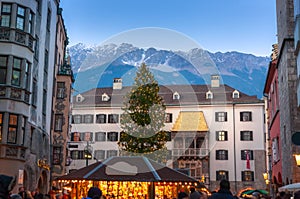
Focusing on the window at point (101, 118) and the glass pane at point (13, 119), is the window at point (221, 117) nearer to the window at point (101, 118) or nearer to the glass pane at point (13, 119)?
the window at point (101, 118)

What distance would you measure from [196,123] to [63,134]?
28850 millimetres

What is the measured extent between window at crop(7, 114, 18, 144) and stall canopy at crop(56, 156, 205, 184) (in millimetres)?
6580

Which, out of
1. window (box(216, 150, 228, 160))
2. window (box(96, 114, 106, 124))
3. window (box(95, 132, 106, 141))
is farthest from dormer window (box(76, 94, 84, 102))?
window (box(216, 150, 228, 160))

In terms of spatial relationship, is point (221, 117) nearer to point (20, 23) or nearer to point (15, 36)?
point (20, 23)

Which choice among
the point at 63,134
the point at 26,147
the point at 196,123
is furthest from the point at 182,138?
A: the point at 26,147

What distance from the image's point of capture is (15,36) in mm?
25766

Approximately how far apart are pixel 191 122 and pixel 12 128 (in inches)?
1659

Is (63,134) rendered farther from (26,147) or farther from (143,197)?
(143,197)

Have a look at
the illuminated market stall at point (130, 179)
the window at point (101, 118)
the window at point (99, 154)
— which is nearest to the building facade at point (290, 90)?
the illuminated market stall at point (130, 179)

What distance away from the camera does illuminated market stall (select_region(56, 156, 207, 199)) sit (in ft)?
61.6

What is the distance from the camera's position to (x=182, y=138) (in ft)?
209

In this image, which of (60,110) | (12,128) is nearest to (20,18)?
(12,128)

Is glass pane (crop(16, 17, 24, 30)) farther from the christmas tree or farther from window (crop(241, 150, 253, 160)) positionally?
window (crop(241, 150, 253, 160))

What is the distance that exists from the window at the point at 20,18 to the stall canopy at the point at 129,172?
35.3 ft
